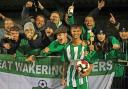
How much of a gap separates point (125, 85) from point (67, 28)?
179cm

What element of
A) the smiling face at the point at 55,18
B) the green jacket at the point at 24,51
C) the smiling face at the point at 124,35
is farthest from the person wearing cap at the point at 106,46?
the green jacket at the point at 24,51

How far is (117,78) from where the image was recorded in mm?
9484

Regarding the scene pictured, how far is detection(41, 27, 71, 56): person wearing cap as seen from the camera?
8.92 meters

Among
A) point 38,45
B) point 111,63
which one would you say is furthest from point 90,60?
point 38,45

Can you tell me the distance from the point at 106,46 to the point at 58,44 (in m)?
1.01

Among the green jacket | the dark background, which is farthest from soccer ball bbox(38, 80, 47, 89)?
the dark background

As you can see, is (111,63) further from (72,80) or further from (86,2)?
(86,2)

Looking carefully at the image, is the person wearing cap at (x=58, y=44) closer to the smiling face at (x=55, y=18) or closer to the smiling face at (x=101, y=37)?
the smiling face at (x=101, y=37)

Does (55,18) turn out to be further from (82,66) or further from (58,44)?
(82,66)

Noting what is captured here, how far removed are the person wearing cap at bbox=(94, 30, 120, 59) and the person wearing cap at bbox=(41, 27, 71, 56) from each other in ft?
2.02

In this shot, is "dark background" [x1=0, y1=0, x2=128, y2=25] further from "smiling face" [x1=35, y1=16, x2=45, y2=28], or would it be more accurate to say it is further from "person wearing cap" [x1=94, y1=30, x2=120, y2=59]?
"person wearing cap" [x1=94, y1=30, x2=120, y2=59]

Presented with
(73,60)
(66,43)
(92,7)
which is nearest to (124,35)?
(66,43)

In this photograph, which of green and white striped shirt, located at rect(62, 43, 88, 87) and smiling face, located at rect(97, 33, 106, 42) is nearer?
green and white striped shirt, located at rect(62, 43, 88, 87)

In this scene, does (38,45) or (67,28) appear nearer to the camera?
(38,45)
